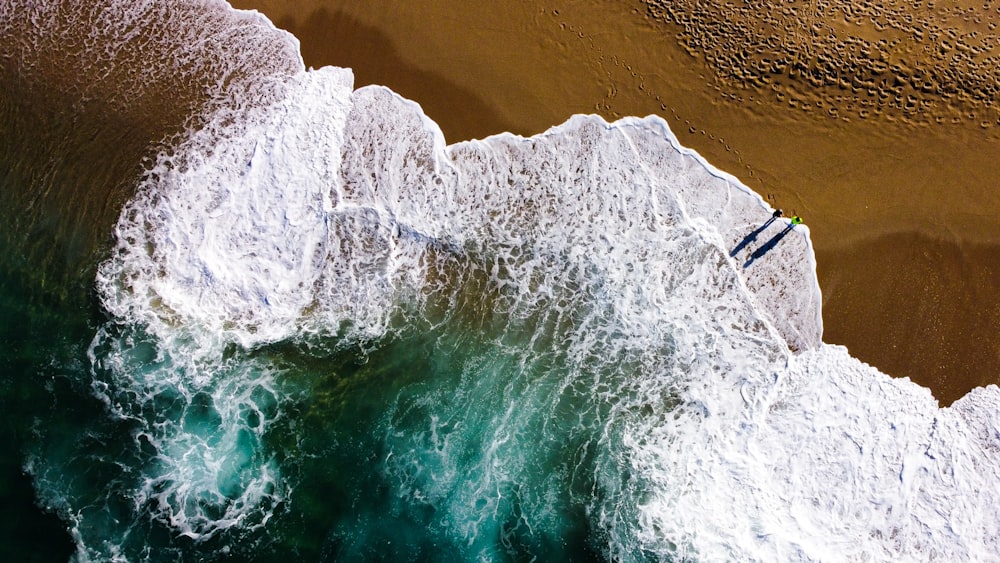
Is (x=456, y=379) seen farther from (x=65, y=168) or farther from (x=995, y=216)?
(x=995, y=216)

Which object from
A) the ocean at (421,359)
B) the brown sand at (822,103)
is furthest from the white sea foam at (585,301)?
the brown sand at (822,103)

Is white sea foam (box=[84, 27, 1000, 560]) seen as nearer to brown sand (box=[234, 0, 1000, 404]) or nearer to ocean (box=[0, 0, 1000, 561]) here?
ocean (box=[0, 0, 1000, 561])

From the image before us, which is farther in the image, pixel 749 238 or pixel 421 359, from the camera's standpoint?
pixel 421 359

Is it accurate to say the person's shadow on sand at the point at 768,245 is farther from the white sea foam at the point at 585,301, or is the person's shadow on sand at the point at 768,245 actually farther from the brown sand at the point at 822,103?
the brown sand at the point at 822,103

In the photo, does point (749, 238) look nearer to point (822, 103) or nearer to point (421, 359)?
point (822, 103)

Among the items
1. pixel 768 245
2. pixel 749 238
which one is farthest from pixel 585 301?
pixel 768 245

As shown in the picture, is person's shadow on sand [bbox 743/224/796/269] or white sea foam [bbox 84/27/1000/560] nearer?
white sea foam [bbox 84/27/1000/560]

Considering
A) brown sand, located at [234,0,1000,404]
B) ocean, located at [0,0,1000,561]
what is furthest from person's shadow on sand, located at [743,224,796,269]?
brown sand, located at [234,0,1000,404]
